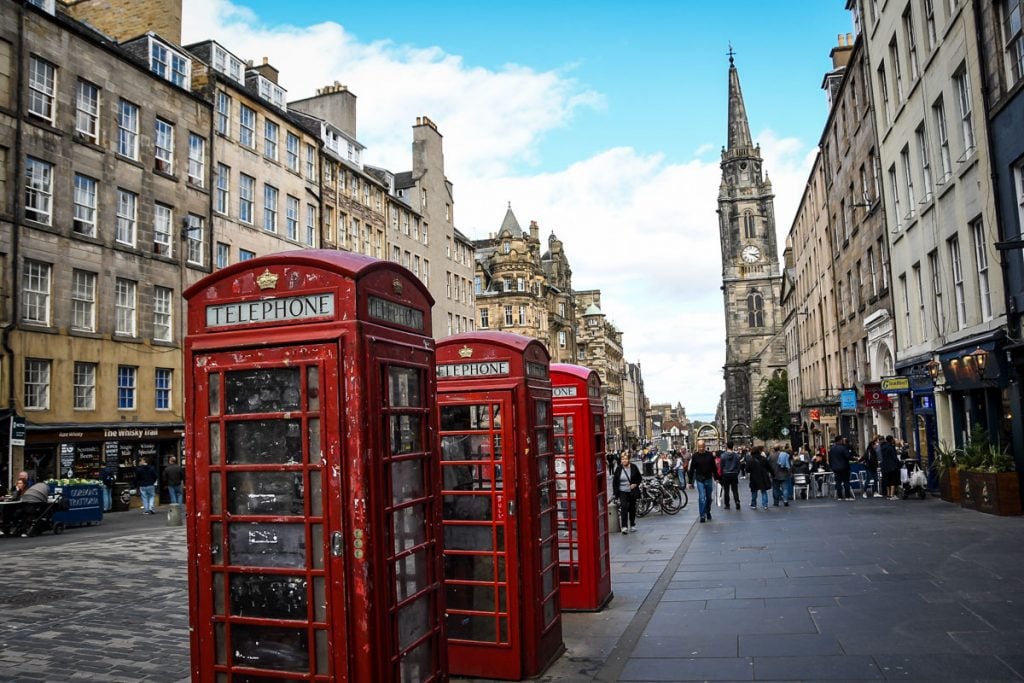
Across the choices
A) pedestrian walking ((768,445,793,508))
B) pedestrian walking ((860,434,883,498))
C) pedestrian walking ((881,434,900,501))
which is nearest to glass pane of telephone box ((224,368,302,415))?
pedestrian walking ((768,445,793,508))

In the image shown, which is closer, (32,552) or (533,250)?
(32,552)

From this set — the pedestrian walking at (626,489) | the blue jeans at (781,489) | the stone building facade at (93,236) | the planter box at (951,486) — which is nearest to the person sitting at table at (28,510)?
the stone building facade at (93,236)

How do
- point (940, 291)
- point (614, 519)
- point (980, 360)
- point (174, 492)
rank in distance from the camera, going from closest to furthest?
point (980, 360) → point (614, 519) → point (940, 291) → point (174, 492)

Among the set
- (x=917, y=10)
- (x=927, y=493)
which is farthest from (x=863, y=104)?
(x=927, y=493)

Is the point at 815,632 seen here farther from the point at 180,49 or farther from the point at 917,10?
the point at 180,49

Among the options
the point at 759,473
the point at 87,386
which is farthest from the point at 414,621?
the point at 87,386

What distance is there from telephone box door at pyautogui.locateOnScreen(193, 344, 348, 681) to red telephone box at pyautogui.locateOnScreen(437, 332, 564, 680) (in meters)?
2.36

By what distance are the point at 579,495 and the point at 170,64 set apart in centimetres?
3003

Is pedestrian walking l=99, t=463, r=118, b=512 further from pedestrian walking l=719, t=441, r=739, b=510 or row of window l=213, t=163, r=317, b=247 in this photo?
pedestrian walking l=719, t=441, r=739, b=510

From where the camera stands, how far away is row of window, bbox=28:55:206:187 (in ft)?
84.3

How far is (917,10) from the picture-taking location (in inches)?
834

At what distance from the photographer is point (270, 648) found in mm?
4582

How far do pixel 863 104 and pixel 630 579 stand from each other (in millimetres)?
23221

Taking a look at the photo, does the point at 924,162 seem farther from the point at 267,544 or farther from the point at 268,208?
the point at 268,208
